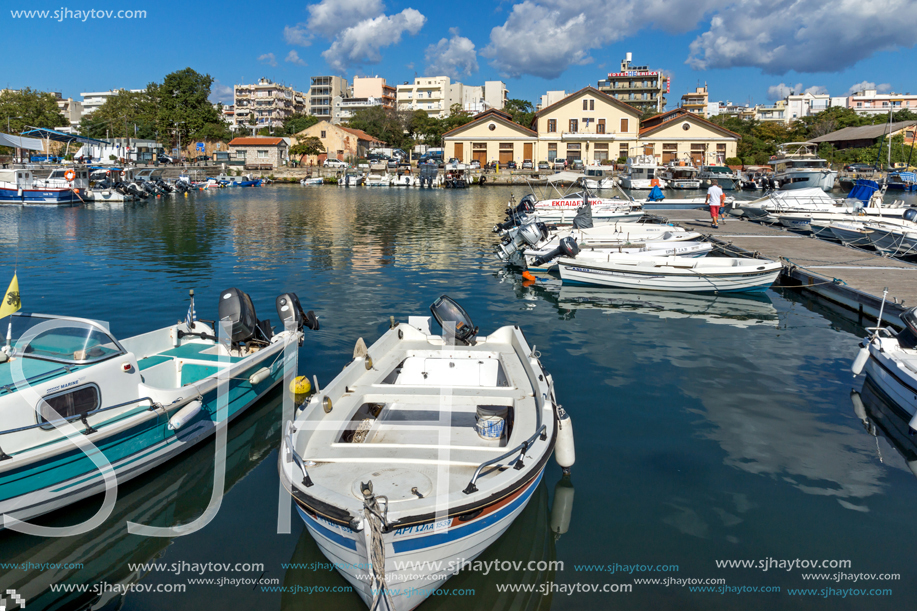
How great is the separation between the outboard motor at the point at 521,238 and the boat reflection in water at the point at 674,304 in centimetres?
297

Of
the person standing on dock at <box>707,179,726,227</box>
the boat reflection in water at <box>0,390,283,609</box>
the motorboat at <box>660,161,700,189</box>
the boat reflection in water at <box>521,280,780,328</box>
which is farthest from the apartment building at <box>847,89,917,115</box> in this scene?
the boat reflection in water at <box>0,390,283,609</box>

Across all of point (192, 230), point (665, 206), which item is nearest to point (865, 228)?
point (665, 206)

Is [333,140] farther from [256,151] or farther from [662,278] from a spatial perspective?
[662,278]

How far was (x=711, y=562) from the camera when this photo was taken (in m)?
5.84

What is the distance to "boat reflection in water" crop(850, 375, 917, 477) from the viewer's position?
8140mm

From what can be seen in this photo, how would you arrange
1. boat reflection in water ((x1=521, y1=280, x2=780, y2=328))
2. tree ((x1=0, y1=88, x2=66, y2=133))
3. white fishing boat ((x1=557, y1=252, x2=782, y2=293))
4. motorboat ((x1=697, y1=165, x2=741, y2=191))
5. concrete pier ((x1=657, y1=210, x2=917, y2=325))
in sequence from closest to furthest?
1. concrete pier ((x1=657, y1=210, x2=917, y2=325))
2. boat reflection in water ((x1=521, y1=280, x2=780, y2=328))
3. white fishing boat ((x1=557, y1=252, x2=782, y2=293))
4. motorboat ((x1=697, y1=165, x2=741, y2=191))
5. tree ((x1=0, y1=88, x2=66, y2=133))

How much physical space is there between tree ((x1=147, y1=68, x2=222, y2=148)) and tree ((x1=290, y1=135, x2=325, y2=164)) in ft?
52.7

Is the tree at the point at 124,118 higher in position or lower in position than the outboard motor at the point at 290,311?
higher

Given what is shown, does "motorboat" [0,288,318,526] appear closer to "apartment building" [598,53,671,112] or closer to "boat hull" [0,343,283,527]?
"boat hull" [0,343,283,527]

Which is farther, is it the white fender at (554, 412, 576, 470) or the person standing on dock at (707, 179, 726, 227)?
the person standing on dock at (707, 179, 726, 227)

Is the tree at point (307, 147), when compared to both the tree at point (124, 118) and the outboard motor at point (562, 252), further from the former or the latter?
the outboard motor at point (562, 252)

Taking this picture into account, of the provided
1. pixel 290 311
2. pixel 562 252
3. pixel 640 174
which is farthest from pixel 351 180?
pixel 290 311

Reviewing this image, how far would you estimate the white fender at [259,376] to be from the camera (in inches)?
344

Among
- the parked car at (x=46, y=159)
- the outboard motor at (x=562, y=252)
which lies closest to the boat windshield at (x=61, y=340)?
the outboard motor at (x=562, y=252)
